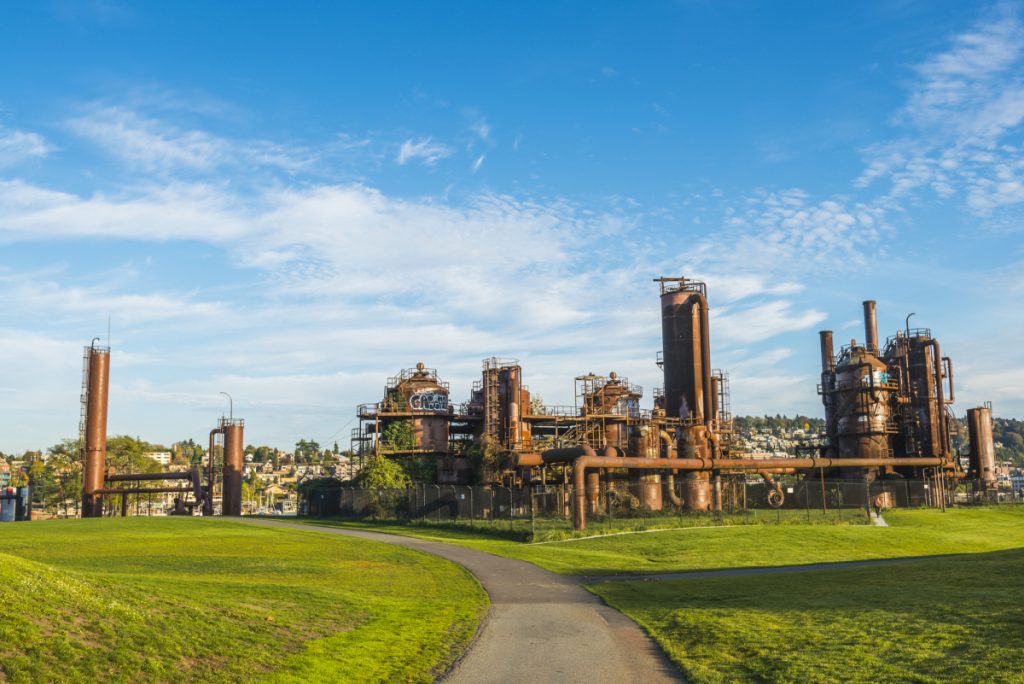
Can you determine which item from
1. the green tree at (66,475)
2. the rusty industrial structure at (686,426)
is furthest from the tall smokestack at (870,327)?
the green tree at (66,475)

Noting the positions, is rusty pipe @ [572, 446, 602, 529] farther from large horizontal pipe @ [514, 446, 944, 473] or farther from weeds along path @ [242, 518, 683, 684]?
weeds along path @ [242, 518, 683, 684]

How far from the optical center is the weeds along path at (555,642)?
14.8 metres

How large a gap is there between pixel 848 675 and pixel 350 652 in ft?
29.6

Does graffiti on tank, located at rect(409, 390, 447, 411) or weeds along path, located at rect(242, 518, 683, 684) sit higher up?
graffiti on tank, located at rect(409, 390, 447, 411)

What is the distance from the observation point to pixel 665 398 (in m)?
76.6

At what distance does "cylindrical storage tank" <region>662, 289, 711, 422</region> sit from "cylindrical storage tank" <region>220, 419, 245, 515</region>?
39.4 meters

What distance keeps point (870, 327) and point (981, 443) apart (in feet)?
56.9

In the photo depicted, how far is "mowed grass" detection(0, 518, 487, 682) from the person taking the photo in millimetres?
13188

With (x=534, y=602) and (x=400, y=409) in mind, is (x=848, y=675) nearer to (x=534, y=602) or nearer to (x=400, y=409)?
(x=534, y=602)

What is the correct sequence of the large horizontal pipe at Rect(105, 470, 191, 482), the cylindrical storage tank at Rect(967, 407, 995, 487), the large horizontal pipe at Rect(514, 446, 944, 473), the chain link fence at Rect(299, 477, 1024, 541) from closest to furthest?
the chain link fence at Rect(299, 477, 1024, 541), the large horizontal pipe at Rect(514, 446, 944, 473), the large horizontal pipe at Rect(105, 470, 191, 482), the cylindrical storage tank at Rect(967, 407, 995, 487)

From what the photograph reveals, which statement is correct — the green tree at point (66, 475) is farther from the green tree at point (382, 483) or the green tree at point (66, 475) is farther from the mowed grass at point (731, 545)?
the mowed grass at point (731, 545)

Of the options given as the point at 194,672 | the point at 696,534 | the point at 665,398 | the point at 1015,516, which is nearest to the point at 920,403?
the point at 1015,516

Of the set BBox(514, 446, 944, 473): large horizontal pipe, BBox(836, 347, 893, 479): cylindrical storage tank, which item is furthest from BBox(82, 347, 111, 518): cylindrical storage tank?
BBox(836, 347, 893, 479): cylindrical storage tank

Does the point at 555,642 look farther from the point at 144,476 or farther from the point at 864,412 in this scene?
the point at 144,476
